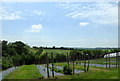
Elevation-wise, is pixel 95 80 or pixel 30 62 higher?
pixel 95 80

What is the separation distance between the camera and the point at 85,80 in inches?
278

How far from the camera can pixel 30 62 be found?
34.2m

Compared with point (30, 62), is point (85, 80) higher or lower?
higher

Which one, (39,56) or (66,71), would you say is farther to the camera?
(39,56)

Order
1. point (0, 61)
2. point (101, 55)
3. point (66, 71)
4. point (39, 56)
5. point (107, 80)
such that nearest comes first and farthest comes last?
point (107, 80)
point (66, 71)
point (0, 61)
point (39, 56)
point (101, 55)

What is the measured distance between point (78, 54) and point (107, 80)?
26.9m

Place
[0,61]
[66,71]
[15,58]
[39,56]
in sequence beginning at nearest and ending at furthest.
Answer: [66,71] < [0,61] < [15,58] < [39,56]

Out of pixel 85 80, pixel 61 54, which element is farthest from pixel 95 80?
pixel 61 54

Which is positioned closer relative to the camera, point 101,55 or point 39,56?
point 39,56

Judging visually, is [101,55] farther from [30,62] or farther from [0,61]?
[0,61]

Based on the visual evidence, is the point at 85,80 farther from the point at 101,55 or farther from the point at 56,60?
the point at 101,55

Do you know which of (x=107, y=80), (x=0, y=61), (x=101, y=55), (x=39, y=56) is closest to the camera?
(x=107, y=80)

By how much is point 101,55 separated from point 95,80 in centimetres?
3083

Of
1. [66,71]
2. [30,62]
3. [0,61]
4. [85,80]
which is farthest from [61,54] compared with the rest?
[85,80]
